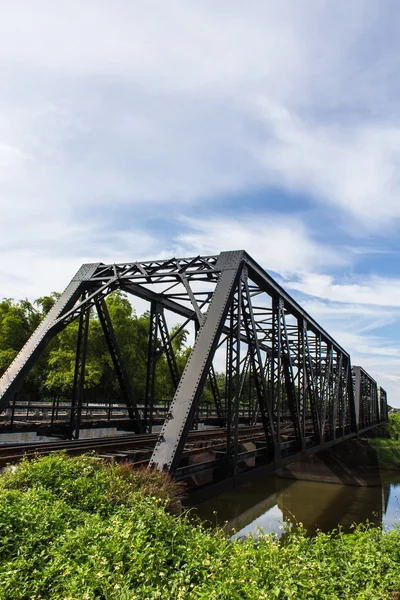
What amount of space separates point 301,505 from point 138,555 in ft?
79.9

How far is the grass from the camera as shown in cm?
411

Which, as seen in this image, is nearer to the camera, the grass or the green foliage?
the grass

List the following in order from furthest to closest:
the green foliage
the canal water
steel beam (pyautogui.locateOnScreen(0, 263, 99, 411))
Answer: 1. the green foliage
2. the canal water
3. steel beam (pyautogui.locateOnScreen(0, 263, 99, 411))

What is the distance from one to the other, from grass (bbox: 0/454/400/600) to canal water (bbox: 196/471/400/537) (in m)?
15.0

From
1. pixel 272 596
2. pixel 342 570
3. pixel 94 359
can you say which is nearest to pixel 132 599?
pixel 272 596

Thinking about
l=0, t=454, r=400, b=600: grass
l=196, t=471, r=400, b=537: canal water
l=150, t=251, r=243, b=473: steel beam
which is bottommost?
l=196, t=471, r=400, b=537: canal water

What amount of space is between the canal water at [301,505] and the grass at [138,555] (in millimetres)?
15021

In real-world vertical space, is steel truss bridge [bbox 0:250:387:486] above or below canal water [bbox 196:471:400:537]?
above

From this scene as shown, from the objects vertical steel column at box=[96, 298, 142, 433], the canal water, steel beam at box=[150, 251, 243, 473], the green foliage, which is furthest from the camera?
the green foliage

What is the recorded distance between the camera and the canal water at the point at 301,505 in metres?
21.5

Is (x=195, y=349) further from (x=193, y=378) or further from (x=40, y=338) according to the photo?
(x=40, y=338)

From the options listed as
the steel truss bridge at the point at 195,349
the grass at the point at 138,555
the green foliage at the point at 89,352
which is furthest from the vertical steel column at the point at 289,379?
the green foliage at the point at 89,352

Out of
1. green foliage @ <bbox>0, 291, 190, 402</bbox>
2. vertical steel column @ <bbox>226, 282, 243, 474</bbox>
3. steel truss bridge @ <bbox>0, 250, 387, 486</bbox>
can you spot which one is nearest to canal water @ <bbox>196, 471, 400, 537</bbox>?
steel truss bridge @ <bbox>0, 250, 387, 486</bbox>

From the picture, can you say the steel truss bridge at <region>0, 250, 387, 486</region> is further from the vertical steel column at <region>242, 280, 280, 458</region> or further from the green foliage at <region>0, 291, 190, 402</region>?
the green foliage at <region>0, 291, 190, 402</region>
